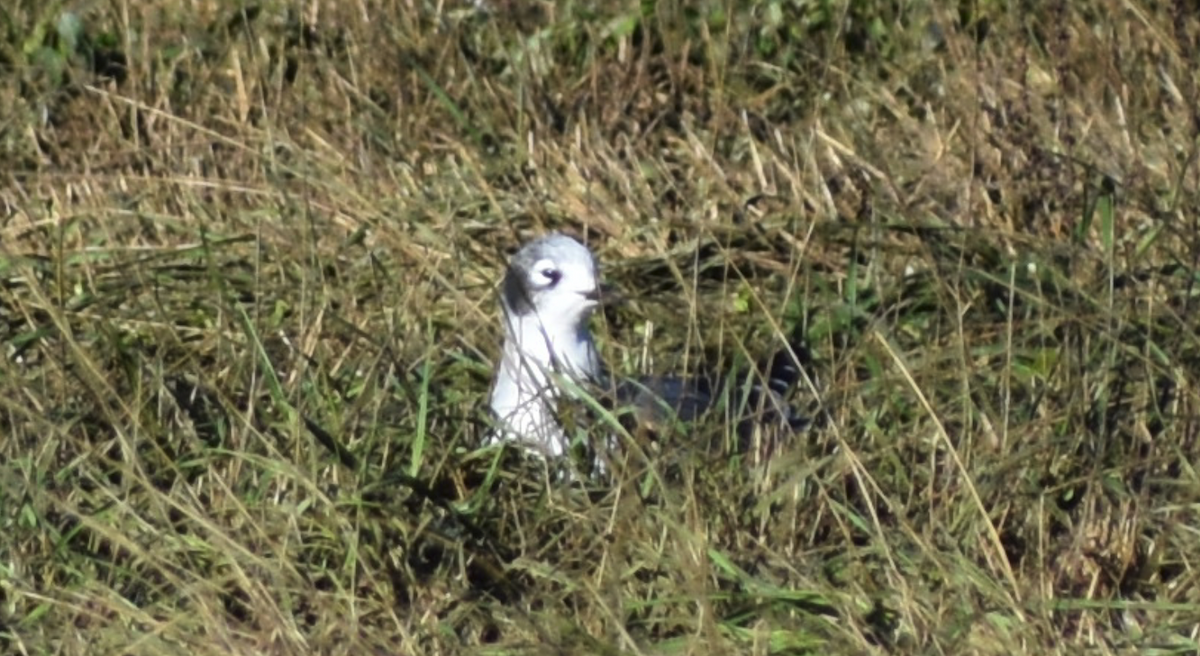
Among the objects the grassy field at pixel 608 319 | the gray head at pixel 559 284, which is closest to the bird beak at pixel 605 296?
the gray head at pixel 559 284

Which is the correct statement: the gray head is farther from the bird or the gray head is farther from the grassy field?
the grassy field

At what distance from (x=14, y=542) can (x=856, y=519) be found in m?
1.35

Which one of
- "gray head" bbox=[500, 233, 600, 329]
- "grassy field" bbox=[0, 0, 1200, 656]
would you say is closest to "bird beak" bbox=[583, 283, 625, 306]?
"gray head" bbox=[500, 233, 600, 329]

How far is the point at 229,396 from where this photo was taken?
4582 mm

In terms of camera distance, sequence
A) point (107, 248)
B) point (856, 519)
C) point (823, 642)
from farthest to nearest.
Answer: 1. point (107, 248)
2. point (856, 519)
3. point (823, 642)

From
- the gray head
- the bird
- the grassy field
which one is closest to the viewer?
the grassy field

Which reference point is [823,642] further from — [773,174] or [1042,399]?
[773,174]

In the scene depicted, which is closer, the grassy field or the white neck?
the grassy field

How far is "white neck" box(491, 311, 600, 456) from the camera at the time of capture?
173 inches

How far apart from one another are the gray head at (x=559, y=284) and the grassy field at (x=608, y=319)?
150 mm

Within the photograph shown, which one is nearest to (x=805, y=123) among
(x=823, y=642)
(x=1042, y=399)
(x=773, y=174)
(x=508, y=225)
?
(x=773, y=174)

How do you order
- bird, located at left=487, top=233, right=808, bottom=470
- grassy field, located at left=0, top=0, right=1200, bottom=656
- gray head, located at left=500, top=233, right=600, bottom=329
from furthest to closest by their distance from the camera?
gray head, located at left=500, top=233, right=600, bottom=329 → bird, located at left=487, top=233, right=808, bottom=470 → grassy field, located at left=0, top=0, right=1200, bottom=656

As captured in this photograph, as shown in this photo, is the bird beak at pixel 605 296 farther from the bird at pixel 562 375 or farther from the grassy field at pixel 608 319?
the grassy field at pixel 608 319

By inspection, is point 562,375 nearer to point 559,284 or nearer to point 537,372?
point 537,372
